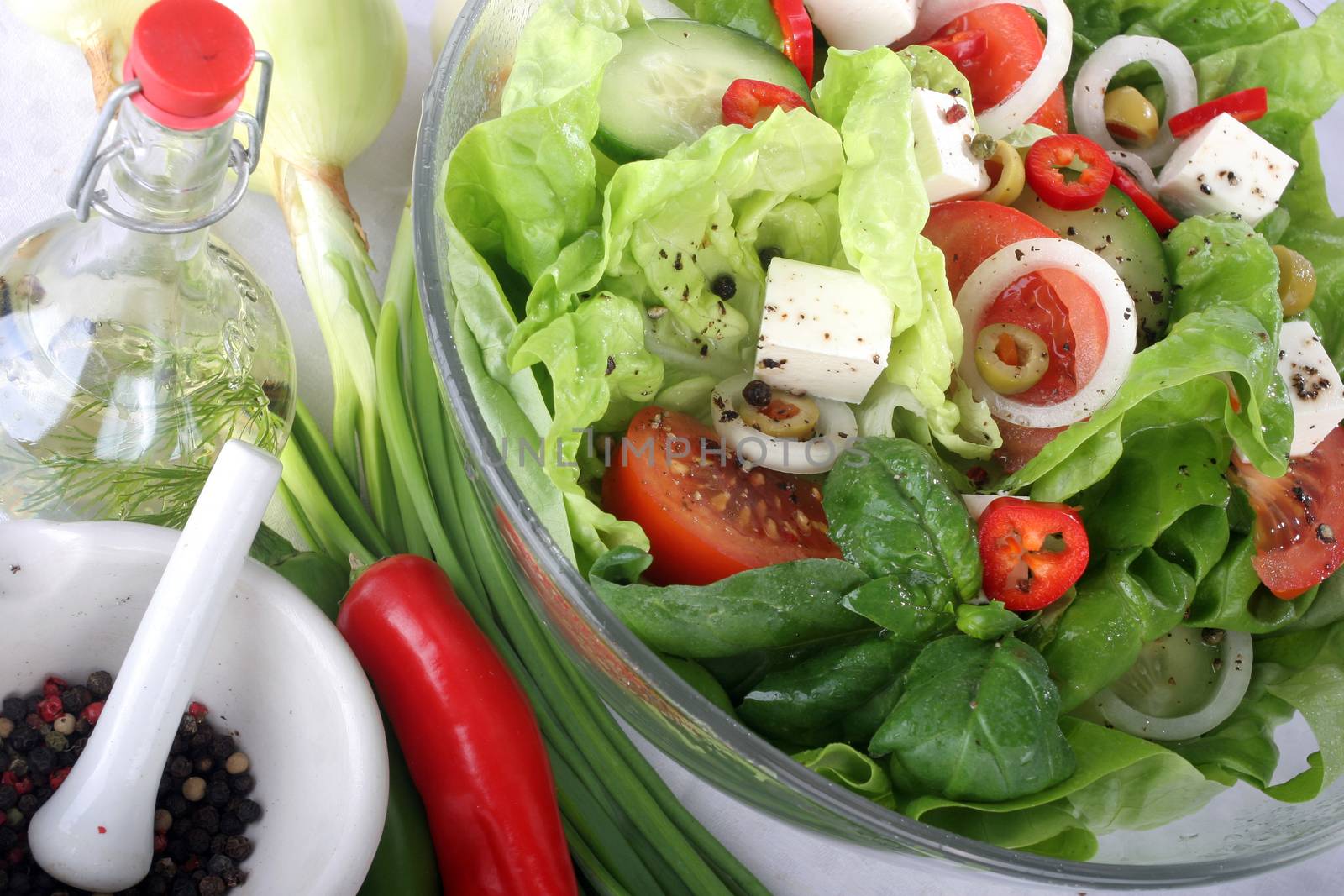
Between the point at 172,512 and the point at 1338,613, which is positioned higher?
the point at 172,512

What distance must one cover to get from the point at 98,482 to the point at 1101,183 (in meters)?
1.17

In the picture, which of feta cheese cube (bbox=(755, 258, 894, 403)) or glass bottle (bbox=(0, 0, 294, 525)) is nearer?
glass bottle (bbox=(0, 0, 294, 525))

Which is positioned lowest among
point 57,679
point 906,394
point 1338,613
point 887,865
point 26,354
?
point 887,865

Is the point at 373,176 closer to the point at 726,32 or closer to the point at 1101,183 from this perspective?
the point at 726,32

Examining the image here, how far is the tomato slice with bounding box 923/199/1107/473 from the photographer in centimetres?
126

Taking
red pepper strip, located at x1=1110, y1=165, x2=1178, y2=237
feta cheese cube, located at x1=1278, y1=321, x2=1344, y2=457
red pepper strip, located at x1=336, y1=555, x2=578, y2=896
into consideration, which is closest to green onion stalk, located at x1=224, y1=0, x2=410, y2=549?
red pepper strip, located at x1=336, y1=555, x2=578, y2=896

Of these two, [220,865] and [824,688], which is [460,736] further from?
[824,688]

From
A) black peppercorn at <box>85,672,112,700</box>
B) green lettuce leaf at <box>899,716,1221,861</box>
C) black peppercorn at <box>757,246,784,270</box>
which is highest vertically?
black peppercorn at <box>757,246,784,270</box>

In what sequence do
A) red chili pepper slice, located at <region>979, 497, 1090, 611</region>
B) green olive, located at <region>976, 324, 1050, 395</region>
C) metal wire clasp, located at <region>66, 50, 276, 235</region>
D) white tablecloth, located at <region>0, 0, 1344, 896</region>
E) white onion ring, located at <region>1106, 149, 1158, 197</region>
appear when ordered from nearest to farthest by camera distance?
metal wire clasp, located at <region>66, 50, 276, 235</region> → red chili pepper slice, located at <region>979, 497, 1090, 611</region> → green olive, located at <region>976, 324, 1050, 395</region> → white tablecloth, located at <region>0, 0, 1344, 896</region> → white onion ring, located at <region>1106, 149, 1158, 197</region>

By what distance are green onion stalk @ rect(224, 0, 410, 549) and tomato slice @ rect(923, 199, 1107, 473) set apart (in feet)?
2.34

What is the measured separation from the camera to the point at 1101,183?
4.42 ft

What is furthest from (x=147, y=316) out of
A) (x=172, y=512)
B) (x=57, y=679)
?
(x=57, y=679)

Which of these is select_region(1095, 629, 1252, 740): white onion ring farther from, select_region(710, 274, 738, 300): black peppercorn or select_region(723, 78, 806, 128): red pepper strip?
select_region(723, 78, 806, 128): red pepper strip

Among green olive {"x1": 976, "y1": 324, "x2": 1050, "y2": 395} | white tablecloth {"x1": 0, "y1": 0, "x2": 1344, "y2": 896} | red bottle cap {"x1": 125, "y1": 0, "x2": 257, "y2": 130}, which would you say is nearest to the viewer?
red bottle cap {"x1": 125, "y1": 0, "x2": 257, "y2": 130}
